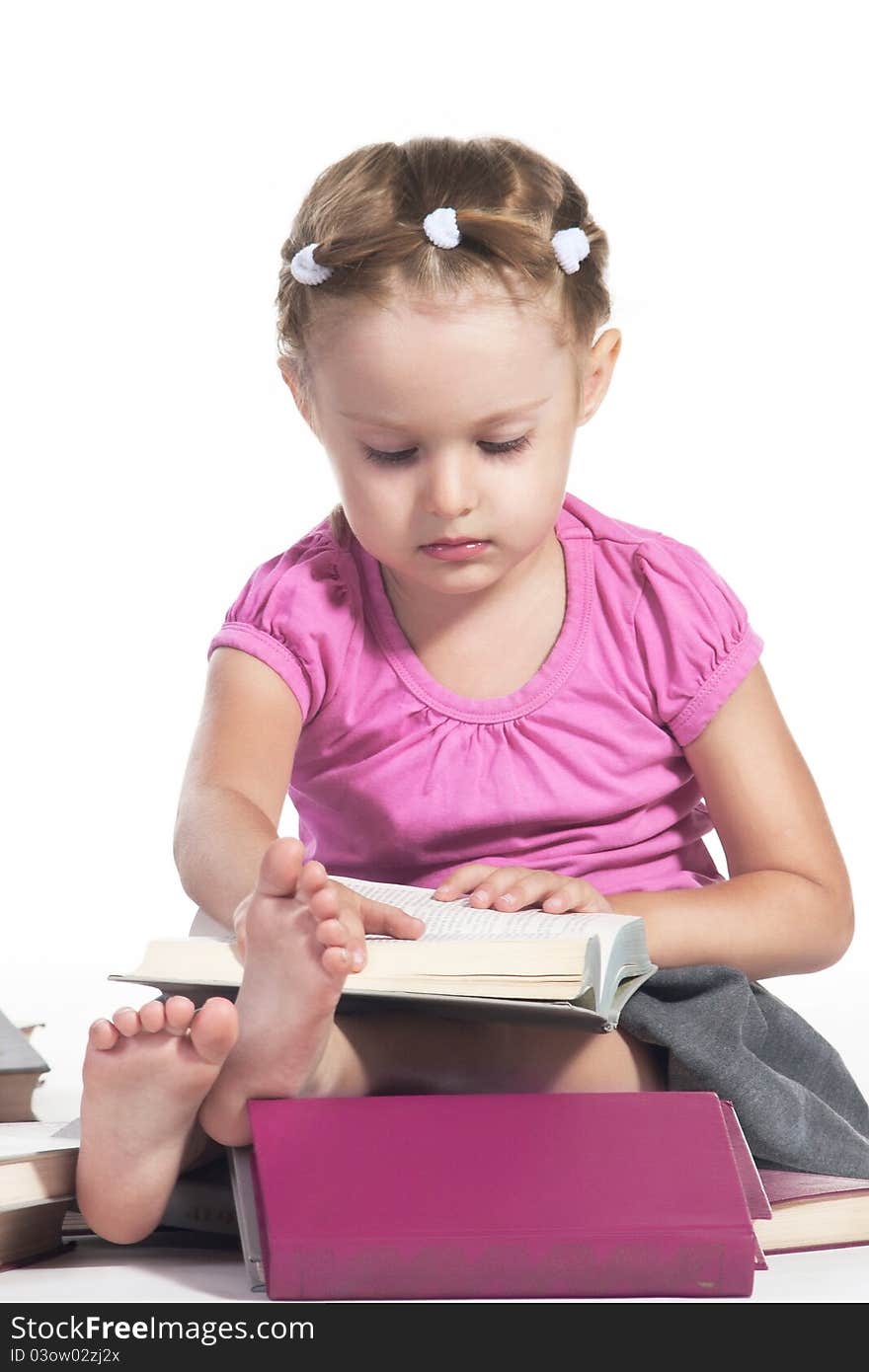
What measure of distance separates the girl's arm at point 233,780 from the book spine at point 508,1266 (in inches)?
16.1

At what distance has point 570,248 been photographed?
137 cm

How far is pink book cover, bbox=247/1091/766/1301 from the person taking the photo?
2.85 feet

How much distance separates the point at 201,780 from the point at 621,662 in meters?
0.38

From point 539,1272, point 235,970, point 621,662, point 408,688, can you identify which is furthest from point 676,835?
point 539,1272

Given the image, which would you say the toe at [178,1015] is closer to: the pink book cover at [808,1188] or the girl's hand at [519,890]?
the girl's hand at [519,890]

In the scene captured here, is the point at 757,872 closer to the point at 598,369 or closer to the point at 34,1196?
the point at 598,369

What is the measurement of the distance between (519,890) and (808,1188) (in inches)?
10.4

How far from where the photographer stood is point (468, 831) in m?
Result: 1.48

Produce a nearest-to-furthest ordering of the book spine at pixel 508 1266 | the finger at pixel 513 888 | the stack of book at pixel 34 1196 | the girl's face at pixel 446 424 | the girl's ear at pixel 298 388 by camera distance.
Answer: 1. the book spine at pixel 508 1266
2. the stack of book at pixel 34 1196
3. the finger at pixel 513 888
4. the girl's face at pixel 446 424
5. the girl's ear at pixel 298 388

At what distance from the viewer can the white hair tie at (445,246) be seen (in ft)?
4.28

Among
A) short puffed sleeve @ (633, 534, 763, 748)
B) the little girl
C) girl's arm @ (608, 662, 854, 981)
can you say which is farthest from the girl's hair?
girl's arm @ (608, 662, 854, 981)

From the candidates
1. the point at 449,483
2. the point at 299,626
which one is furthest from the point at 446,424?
the point at 299,626

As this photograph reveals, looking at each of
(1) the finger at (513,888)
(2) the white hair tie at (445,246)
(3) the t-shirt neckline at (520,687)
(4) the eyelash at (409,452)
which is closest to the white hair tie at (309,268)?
(2) the white hair tie at (445,246)
